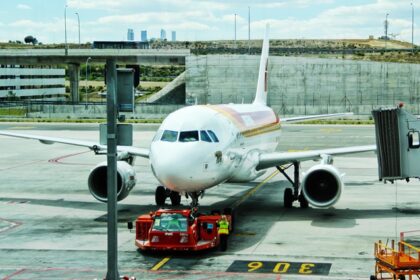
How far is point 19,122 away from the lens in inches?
4065

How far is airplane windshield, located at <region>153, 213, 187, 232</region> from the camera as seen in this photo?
24500 mm

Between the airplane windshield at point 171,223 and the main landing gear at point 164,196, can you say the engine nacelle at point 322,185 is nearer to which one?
the main landing gear at point 164,196

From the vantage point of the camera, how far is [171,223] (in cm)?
2456

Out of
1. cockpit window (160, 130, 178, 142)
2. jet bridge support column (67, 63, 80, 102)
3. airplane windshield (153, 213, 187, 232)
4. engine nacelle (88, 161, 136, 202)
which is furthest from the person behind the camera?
jet bridge support column (67, 63, 80, 102)

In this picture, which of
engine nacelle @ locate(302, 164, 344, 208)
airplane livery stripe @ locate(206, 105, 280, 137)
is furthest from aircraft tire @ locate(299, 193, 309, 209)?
airplane livery stripe @ locate(206, 105, 280, 137)

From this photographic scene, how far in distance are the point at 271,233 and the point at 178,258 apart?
194 inches

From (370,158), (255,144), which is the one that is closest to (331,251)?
(255,144)

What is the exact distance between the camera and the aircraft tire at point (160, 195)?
110ft

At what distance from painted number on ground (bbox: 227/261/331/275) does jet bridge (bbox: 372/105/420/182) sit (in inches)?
244

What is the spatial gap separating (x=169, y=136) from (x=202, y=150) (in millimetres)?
1312

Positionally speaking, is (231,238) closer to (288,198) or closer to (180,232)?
(180,232)

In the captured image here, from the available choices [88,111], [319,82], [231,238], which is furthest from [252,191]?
[319,82]

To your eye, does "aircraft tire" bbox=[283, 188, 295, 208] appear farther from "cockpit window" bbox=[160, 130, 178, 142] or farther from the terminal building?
the terminal building

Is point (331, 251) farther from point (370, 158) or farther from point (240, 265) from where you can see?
point (370, 158)
